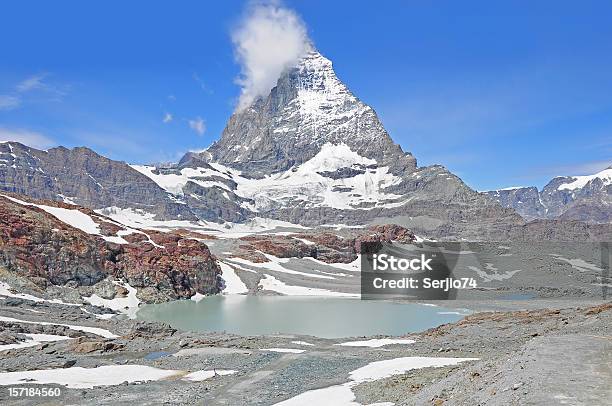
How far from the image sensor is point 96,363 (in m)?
35.4

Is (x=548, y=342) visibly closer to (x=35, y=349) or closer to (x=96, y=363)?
(x=96, y=363)

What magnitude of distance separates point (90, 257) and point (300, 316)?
41.3 metres

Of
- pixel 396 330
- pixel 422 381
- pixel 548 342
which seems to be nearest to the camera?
pixel 548 342

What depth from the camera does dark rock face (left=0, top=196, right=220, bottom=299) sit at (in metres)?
90.4

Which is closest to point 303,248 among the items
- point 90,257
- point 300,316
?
point 90,257

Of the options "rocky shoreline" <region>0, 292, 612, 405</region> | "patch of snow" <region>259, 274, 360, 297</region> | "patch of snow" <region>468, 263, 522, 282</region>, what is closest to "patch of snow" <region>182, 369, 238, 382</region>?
"rocky shoreline" <region>0, 292, 612, 405</region>

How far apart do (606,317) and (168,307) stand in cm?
7481

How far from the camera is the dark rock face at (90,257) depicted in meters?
90.4

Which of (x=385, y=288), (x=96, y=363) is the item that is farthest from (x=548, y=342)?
(x=385, y=288)

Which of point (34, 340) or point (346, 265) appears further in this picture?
point (346, 265)

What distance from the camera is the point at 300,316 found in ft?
285

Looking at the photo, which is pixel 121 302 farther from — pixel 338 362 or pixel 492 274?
pixel 492 274

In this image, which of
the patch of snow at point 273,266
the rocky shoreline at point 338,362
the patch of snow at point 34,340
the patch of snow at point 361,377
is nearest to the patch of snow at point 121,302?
the rocky shoreline at point 338,362

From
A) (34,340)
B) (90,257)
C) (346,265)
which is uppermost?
(90,257)
